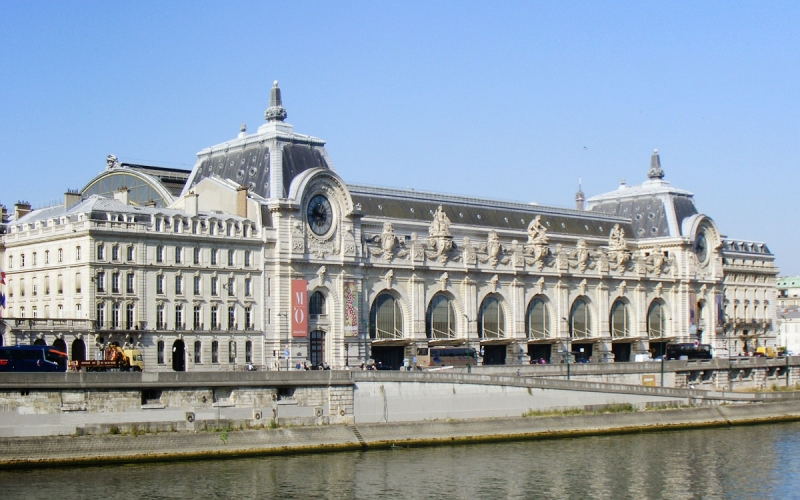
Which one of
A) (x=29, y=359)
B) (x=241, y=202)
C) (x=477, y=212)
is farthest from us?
(x=477, y=212)

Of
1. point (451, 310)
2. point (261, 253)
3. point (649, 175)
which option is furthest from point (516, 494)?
point (649, 175)

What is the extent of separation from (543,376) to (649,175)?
67.4m

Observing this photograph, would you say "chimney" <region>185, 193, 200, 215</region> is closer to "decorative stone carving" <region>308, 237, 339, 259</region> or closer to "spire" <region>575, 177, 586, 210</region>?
"decorative stone carving" <region>308, 237, 339, 259</region>

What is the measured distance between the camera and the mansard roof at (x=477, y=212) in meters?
126

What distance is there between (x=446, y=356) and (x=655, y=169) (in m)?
56.6

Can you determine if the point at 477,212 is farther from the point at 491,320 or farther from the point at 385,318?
the point at 385,318

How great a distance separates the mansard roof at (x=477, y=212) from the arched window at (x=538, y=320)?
10.1m

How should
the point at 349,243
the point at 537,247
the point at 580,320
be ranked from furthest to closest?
the point at 580,320, the point at 537,247, the point at 349,243

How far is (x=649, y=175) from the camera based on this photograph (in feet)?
529

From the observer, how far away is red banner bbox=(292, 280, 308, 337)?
10731cm

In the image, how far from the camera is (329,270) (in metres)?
111

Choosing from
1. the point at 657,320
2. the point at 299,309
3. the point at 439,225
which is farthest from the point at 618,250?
the point at 299,309

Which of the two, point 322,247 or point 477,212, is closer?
point 322,247

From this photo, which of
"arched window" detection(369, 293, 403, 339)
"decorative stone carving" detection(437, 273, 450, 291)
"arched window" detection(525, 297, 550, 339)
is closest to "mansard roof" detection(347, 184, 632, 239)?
"arched window" detection(369, 293, 403, 339)
